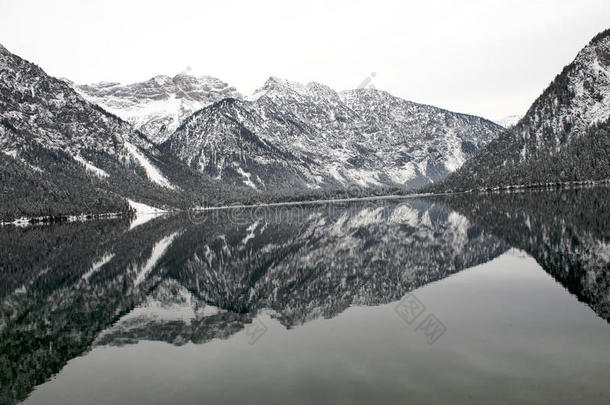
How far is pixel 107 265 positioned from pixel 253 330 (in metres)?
51.1

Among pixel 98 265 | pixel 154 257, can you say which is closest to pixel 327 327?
pixel 98 265

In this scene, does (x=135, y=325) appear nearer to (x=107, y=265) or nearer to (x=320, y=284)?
(x=320, y=284)

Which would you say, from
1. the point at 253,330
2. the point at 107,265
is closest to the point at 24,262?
the point at 107,265

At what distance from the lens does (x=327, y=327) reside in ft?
121

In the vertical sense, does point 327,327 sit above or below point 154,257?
above

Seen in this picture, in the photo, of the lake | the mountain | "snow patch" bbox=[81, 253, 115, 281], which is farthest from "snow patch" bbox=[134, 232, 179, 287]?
"snow patch" bbox=[81, 253, 115, 281]

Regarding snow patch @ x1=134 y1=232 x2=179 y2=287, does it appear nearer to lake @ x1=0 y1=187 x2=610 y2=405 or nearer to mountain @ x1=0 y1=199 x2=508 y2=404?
mountain @ x1=0 y1=199 x2=508 y2=404

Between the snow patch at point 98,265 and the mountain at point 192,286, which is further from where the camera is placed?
the snow patch at point 98,265

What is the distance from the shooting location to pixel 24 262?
88.0m

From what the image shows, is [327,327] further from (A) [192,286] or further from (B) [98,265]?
(B) [98,265]

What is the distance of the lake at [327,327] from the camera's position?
968 inches

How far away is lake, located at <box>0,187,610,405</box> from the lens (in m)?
24.6

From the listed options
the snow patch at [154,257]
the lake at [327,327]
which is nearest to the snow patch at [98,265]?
the lake at [327,327]

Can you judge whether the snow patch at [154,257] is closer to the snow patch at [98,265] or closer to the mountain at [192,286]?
the mountain at [192,286]
